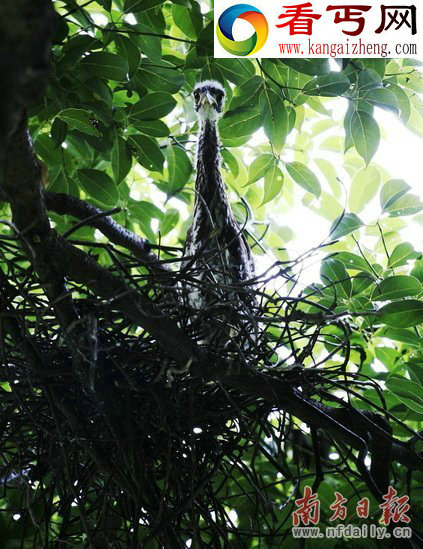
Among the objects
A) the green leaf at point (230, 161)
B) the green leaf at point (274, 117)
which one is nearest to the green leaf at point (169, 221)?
the green leaf at point (230, 161)

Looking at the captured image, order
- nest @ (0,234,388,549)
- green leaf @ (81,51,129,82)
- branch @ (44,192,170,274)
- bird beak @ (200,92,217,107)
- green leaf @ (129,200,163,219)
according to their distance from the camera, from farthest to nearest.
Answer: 1. green leaf @ (129,200,163,219)
2. bird beak @ (200,92,217,107)
3. green leaf @ (81,51,129,82)
4. branch @ (44,192,170,274)
5. nest @ (0,234,388,549)

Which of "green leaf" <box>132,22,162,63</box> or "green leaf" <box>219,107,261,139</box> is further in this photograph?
"green leaf" <box>219,107,261,139</box>

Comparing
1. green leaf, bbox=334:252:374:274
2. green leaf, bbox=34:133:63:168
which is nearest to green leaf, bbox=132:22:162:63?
green leaf, bbox=34:133:63:168

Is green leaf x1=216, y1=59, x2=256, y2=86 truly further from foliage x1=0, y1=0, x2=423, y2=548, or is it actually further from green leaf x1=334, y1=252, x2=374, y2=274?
green leaf x1=334, y1=252, x2=374, y2=274

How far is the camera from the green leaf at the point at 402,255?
122 centimetres

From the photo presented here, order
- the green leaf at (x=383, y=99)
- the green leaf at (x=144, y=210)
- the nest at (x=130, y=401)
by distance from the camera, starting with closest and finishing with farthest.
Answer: the nest at (x=130, y=401), the green leaf at (x=383, y=99), the green leaf at (x=144, y=210)

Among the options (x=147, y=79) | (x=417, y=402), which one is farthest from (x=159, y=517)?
(x=147, y=79)

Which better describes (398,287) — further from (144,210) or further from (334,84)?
(144,210)

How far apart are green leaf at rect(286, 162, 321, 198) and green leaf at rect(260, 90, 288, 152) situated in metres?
0.09

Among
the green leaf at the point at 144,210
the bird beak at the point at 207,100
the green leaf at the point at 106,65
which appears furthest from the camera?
the green leaf at the point at 144,210

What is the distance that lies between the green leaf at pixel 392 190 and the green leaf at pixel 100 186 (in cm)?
52

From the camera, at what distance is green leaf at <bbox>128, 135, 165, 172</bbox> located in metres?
1.19

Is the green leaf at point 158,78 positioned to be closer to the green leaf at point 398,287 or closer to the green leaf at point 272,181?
the green leaf at point 272,181

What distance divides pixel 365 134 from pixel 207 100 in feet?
1.04
